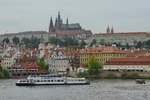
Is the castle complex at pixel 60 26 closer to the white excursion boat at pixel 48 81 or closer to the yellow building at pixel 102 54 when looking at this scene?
the yellow building at pixel 102 54

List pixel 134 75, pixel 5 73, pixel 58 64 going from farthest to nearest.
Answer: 1. pixel 58 64
2. pixel 5 73
3. pixel 134 75

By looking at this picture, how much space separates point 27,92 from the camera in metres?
46.1

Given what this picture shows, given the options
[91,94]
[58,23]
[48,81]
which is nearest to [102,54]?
[48,81]

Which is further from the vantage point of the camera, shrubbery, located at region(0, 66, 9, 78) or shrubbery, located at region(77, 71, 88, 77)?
shrubbery, located at region(0, 66, 9, 78)

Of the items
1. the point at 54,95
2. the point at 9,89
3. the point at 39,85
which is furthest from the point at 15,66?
the point at 54,95

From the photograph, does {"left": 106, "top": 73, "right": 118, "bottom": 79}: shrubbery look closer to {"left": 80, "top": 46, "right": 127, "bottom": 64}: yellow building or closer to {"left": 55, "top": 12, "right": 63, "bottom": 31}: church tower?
{"left": 80, "top": 46, "right": 127, "bottom": 64}: yellow building

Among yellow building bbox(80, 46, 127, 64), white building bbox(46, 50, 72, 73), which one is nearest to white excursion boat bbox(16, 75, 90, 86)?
white building bbox(46, 50, 72, 73)

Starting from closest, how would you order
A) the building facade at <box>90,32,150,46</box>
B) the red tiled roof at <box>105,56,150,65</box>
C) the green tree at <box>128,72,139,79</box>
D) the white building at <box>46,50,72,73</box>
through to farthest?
the green tree at <box>128,72,139,79</box> → the red tiled roof at <box>105,56,150,65</box> → the white building at <box>46,50,72,73</box> → the building facade at <box>90,32,150,46</box>

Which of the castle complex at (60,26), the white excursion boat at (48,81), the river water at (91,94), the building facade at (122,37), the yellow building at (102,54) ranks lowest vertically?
the river water at (91,94)

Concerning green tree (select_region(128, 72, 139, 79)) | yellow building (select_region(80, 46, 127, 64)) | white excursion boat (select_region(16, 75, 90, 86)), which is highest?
yellow building (select_region(80, 46, 127, 64))

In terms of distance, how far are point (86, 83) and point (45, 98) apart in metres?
14.4

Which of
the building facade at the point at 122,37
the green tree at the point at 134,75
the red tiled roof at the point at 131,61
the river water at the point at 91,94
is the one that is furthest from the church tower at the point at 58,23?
the river water at the point at 91,94

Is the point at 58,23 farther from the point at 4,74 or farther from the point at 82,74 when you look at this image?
the point at 82,74

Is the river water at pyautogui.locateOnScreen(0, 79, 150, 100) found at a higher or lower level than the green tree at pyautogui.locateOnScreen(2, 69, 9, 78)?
lower
